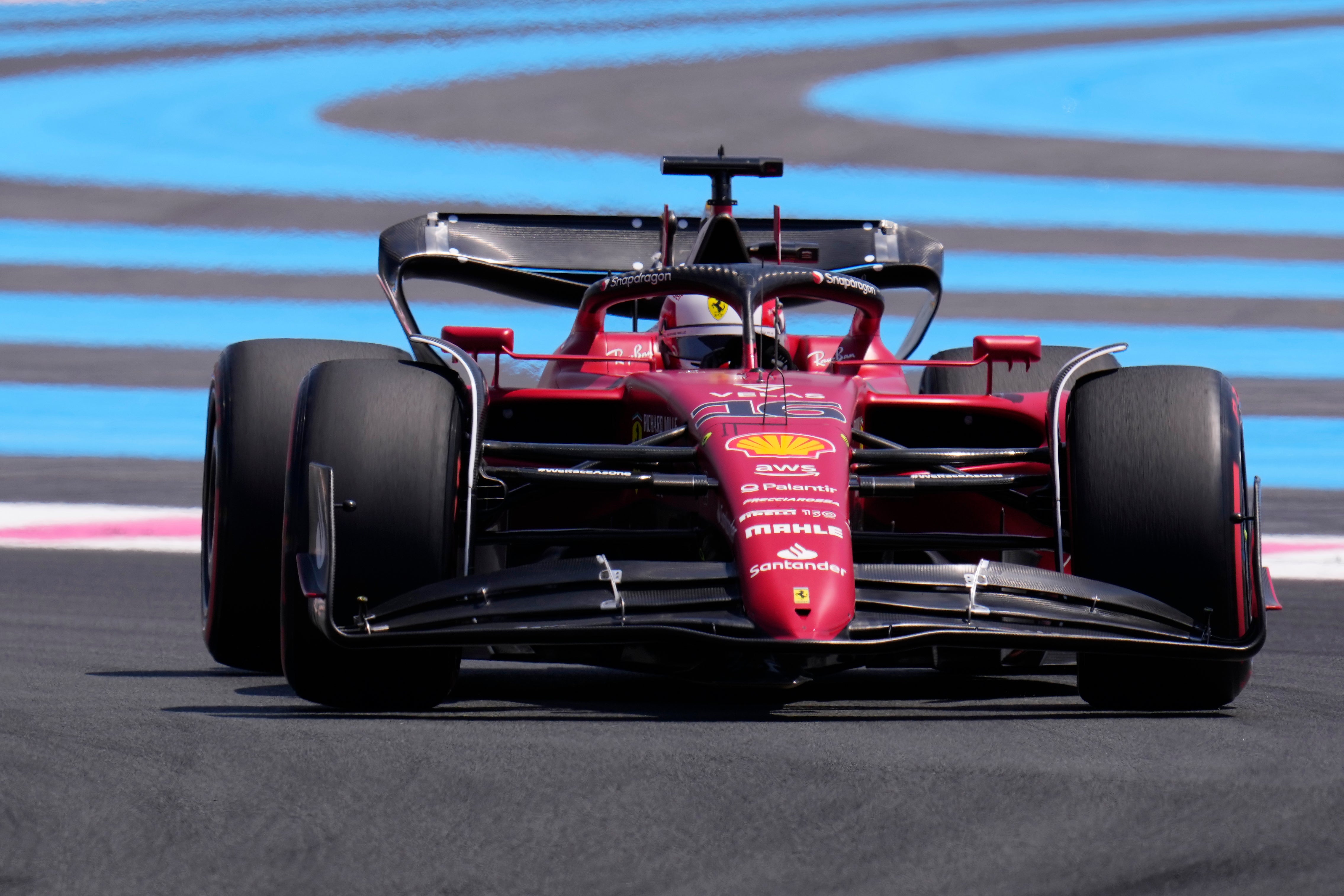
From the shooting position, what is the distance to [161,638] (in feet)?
22.2

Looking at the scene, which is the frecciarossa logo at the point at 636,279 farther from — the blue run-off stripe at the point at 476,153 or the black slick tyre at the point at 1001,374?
the blue run-off stripe at the point at 476,153

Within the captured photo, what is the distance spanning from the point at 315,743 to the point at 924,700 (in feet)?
5.87

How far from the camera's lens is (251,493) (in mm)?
5379

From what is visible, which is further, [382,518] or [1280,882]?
[382,518]

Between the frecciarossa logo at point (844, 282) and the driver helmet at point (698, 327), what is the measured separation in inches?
14.9

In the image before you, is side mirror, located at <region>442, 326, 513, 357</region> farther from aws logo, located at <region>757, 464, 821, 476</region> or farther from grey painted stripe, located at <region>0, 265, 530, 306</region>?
grey painted stripe, located at <region>0, 265, 530, 306</region>

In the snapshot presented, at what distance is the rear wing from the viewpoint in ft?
23.7

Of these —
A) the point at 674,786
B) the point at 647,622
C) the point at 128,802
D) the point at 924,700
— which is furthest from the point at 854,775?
the point at 924,700

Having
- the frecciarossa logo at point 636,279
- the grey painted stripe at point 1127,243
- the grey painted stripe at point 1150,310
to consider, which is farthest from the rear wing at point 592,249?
the grey painted stripe at point 1127,243

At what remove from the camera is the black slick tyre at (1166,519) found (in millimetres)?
4496

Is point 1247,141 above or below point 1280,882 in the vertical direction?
above

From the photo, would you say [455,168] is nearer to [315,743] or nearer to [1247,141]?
[1247,141]

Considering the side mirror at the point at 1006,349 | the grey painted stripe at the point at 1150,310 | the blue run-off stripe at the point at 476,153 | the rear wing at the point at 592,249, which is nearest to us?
the side mirror at the point at 1006,349

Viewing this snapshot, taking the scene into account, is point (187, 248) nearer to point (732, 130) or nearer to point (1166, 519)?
point (732, 130)
